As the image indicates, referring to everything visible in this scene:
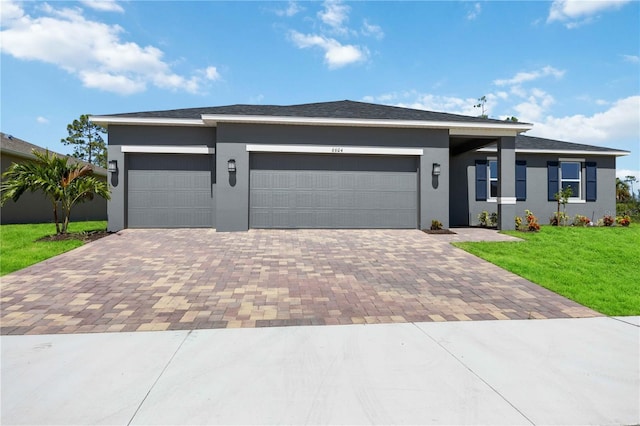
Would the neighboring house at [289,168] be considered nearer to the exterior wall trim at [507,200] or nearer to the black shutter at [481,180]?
the exterior wall trim at [507,200]

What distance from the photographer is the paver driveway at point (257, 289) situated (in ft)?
13.9

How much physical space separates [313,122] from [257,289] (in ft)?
26.1

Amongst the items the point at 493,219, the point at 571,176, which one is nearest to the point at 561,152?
the point at 571,176

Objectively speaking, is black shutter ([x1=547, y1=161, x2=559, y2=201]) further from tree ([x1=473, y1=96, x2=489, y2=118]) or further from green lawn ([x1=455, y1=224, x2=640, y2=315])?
tree ([x1=473, y1=96, x2=489, y2=118])

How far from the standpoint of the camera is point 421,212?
12.5 m

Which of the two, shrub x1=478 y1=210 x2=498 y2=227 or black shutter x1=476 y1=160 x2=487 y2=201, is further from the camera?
black shutter x1=476 y1=160 x2=487 y2=201

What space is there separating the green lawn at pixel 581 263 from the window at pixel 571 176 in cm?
480

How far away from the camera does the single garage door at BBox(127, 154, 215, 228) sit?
12445 millimetres

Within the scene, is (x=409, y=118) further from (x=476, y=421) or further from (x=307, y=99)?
(x=476, y=421)

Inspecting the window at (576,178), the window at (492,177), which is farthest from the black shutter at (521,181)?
the window at (576,178)

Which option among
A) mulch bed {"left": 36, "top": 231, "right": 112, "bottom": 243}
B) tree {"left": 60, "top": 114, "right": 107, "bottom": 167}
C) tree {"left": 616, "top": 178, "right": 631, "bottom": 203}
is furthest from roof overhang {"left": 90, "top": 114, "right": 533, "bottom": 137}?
tree {"left": 60, "top": 114, "right": 107, "bottom": 167}

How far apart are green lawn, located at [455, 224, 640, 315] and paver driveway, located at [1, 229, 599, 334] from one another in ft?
1.40

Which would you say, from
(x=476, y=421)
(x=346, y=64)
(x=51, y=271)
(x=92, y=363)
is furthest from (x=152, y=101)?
(x=476, y=421)

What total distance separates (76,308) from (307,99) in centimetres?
1485
